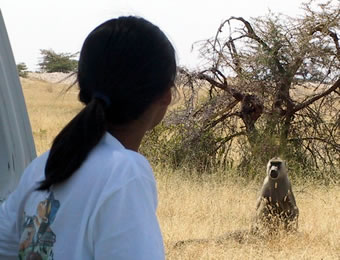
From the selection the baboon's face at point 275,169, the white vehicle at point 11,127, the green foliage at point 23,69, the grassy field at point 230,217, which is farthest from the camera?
the green foliage at point 23,69

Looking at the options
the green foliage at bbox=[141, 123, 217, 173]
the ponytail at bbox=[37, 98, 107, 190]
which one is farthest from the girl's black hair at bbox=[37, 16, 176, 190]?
the green foliage at bbox=[141, 123, 217, 173]

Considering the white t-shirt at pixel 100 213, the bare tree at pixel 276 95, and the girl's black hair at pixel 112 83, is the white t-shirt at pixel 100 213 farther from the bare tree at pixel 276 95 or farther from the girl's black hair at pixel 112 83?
the bare tree at pixel 276 95

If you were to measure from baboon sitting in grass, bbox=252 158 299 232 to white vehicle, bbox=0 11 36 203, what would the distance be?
4148 mm

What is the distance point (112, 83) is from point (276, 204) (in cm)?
591

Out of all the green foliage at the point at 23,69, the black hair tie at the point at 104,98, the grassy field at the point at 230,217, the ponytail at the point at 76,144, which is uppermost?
the black hair tie at the point at 104,98

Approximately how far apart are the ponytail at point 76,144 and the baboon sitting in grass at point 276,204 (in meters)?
4.91

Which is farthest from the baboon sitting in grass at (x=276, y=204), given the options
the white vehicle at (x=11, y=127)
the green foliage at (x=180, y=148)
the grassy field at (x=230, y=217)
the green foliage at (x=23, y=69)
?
the green foliage at (x=23, y=69)

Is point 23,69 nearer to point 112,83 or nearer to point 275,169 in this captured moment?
point 275,169

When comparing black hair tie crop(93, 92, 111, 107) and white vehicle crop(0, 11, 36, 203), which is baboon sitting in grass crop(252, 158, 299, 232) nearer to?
white vehicle crop(0, 11, 36, 203)

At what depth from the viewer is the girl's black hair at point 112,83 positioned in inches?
55.3

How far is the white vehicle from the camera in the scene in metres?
2.25

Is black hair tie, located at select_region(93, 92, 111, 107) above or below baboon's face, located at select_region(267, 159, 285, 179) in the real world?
above

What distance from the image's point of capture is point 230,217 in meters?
6.92

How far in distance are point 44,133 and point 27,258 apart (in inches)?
532
